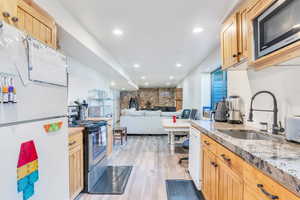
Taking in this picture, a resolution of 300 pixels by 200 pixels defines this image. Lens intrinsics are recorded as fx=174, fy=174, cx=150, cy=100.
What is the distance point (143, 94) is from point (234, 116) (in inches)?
438

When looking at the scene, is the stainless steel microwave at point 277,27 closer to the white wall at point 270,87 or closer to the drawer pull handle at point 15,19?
the white wall at point 270,87

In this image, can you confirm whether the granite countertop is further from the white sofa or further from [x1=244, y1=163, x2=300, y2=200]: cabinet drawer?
the white sofa

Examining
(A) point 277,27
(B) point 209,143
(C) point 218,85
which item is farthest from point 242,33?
(C) point 218,85

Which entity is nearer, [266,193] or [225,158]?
[266,193]

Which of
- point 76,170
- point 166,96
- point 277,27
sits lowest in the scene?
point 76,170

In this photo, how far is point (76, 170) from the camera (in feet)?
7.35

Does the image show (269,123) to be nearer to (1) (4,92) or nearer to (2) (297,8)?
(2) (297,8)

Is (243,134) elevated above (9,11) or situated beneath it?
situated beneath

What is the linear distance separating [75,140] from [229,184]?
5.93 feet

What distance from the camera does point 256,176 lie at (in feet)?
3.28

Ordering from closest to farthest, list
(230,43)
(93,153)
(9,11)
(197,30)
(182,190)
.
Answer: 1. (9,11)
2. (230,43)
3. (182,190)
4. (93,153)
5. (197,30)

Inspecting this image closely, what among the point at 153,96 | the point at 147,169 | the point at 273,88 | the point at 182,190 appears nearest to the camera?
the point at 273,88

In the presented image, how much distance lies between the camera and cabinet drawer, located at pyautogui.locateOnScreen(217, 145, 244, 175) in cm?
121

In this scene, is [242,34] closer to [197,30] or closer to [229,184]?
[197,30]
